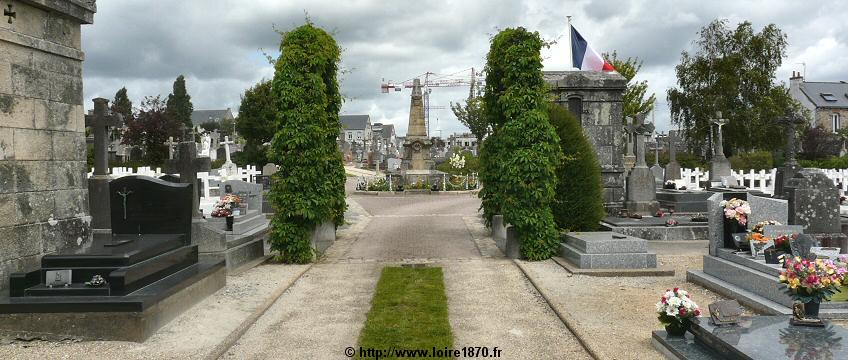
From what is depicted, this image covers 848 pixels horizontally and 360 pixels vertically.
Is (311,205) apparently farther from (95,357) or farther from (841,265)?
(841,265)

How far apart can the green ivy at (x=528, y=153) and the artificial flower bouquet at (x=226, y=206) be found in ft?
18.8

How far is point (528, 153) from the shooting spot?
1120 centimetres

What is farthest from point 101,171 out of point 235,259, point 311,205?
point 311,205

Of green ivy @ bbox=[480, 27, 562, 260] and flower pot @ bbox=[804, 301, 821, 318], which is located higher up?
green ivy @ bbox=[480, 27, 562, 260]

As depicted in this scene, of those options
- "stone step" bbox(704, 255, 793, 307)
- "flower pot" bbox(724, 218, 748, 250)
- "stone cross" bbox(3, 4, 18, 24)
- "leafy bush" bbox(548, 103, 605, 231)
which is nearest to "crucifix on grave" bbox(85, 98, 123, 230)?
"stone cross" bbox(3, 4, 18, 24)

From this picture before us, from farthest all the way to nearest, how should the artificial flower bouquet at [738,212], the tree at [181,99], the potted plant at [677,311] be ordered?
1. the tree at [181,99]
2. the artificial flower bouquet at [738,212]
3. the potted plant at [677,311]

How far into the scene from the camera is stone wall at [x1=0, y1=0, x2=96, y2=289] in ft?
22.0

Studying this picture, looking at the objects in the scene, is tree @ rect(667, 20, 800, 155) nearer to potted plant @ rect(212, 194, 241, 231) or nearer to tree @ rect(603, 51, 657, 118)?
tree @ rect(603, 51, 657, 118)

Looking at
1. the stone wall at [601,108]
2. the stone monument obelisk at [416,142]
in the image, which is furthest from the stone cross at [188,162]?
the stone monument obelisk at [416,142]

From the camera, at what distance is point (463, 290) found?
349 inches

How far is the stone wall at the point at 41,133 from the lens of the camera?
6715 millimetres

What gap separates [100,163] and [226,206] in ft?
8.76

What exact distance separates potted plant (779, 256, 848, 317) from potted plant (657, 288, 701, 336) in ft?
3.45

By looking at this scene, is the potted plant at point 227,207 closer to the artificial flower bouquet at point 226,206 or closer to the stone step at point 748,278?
the artificial flower bouquet at point 226,206
